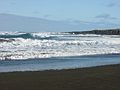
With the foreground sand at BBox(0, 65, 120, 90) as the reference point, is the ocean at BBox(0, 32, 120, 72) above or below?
below

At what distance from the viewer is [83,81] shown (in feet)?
43.3

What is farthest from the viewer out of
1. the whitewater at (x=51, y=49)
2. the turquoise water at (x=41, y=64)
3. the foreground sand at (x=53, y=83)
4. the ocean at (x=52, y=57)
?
the whitewater at (x=51, y=49)

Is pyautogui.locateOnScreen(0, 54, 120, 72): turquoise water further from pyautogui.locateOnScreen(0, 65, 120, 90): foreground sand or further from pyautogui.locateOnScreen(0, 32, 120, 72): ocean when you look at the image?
pyautogui.locateOnScreen(0, 65, 120, 90): foreground sand

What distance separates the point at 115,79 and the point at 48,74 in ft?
10.9

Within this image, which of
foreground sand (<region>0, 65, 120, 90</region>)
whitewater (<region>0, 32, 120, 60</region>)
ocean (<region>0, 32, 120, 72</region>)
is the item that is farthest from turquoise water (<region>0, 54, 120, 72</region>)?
foreground sand (<region>0, 65, 120, 90</region>)

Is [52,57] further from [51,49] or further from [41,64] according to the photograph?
[51,49]

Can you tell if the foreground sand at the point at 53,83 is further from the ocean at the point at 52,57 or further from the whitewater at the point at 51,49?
the whitewater at the point at 51,49

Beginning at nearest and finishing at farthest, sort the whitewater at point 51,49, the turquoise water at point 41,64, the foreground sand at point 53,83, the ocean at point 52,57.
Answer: the foreground sand at point 53,83
the turquoise water at point 41,64
the ocean at point 52,57
the whitewater at point 51,49

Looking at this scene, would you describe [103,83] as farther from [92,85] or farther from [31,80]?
[31,80]

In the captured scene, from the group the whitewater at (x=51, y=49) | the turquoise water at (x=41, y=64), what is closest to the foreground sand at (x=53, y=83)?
the turquoise water at (x=41, y=64)

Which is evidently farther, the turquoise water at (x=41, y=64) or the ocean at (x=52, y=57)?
the ocean at (x=52, y=57)

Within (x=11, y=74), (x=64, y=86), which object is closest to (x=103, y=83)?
(x=64, y=86)

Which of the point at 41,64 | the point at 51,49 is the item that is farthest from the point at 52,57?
the point at 51,49

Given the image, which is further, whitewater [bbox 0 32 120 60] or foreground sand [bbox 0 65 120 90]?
whitewater [bbox 0 32 120 60]
